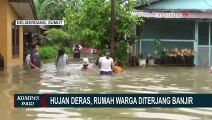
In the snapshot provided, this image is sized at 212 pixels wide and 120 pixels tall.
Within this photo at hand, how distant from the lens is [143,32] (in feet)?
99.6

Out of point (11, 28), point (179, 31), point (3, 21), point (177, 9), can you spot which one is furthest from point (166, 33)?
point (3, 21)

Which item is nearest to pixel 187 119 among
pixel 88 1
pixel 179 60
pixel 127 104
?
pixel 127 104

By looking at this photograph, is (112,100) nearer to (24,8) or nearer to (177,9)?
→ (24,8)

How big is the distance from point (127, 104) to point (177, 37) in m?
23.1

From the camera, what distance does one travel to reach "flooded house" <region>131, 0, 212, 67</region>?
96.0 ft

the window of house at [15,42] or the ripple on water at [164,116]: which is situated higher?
the window of house at [15,42]

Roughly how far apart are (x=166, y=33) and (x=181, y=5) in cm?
204

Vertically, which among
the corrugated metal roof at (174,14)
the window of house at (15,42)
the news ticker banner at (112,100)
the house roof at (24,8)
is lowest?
the news ticker banner at (112,100)

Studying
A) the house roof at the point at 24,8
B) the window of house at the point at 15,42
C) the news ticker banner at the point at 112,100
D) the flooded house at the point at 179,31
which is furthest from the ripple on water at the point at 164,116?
the flooded house at the point at 179,31

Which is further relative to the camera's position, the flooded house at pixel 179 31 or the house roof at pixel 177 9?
the flooded house at pixel 179 31

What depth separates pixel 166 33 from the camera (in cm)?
3041

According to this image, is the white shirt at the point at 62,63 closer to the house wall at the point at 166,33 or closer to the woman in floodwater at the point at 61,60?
the woman in floodwater at the point at 61,60

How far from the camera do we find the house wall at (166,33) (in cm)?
3016

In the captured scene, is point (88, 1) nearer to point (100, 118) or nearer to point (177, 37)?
point (177, 37)
